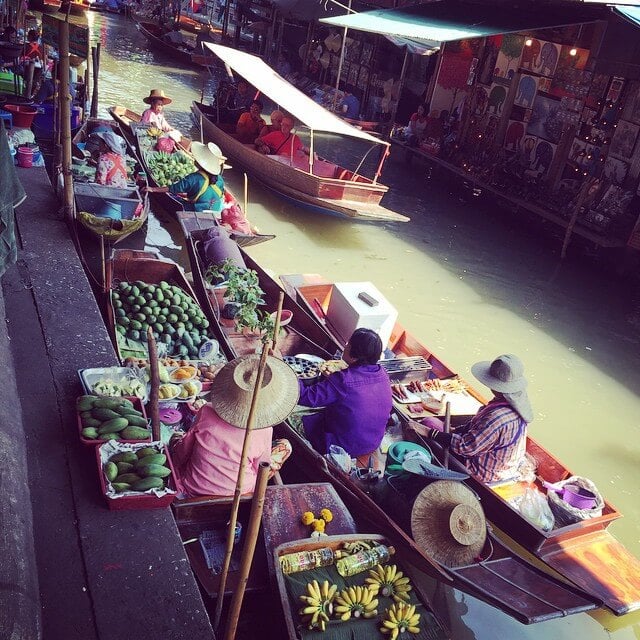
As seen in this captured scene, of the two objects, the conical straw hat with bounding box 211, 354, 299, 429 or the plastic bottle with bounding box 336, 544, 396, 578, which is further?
the plastic bottle with bounding box 336, 544, 396, 578

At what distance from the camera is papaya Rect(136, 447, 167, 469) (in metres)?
3.34

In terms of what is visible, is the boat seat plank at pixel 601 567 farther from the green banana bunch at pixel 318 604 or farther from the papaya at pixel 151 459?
the papaya at pixel 151 459

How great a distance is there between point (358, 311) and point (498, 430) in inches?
81.5

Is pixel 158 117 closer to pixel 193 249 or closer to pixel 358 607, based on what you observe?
pixel 193 249

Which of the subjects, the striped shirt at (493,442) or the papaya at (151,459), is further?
the striped shirt at (493,442)

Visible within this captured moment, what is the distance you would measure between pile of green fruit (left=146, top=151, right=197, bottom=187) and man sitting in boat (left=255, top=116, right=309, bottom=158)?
1.92 meters

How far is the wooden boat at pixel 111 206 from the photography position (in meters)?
6.89

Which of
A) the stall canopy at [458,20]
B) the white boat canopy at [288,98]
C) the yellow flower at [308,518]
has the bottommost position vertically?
the yellow flower at [308,518]

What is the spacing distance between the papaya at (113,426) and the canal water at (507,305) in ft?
8.92

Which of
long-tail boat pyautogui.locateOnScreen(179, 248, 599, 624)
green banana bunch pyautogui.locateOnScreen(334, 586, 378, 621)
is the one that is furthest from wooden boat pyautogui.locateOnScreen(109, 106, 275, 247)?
green banana bunch pyautogui.locateOnScreen(334, 586, 378, 621)

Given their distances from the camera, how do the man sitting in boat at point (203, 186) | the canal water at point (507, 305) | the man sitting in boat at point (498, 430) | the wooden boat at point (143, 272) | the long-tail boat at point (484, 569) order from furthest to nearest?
the man sitting in boat at point (203, 186) < the canal water at point (507, 305) < the wooden boat at point (143, 272) < the man sitting in boat at point (498, 430) < the long-tail boat at point (484, 569)

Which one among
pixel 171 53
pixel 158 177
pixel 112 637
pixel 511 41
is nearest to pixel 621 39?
pixel 511 41

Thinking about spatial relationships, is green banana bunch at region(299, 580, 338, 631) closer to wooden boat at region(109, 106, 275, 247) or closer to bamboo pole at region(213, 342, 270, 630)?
bamboo pole at region(213, 342, 270, 630)

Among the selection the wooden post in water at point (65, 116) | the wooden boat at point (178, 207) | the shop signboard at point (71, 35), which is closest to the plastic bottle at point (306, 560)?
the wooden post in water at point (65, 116)
